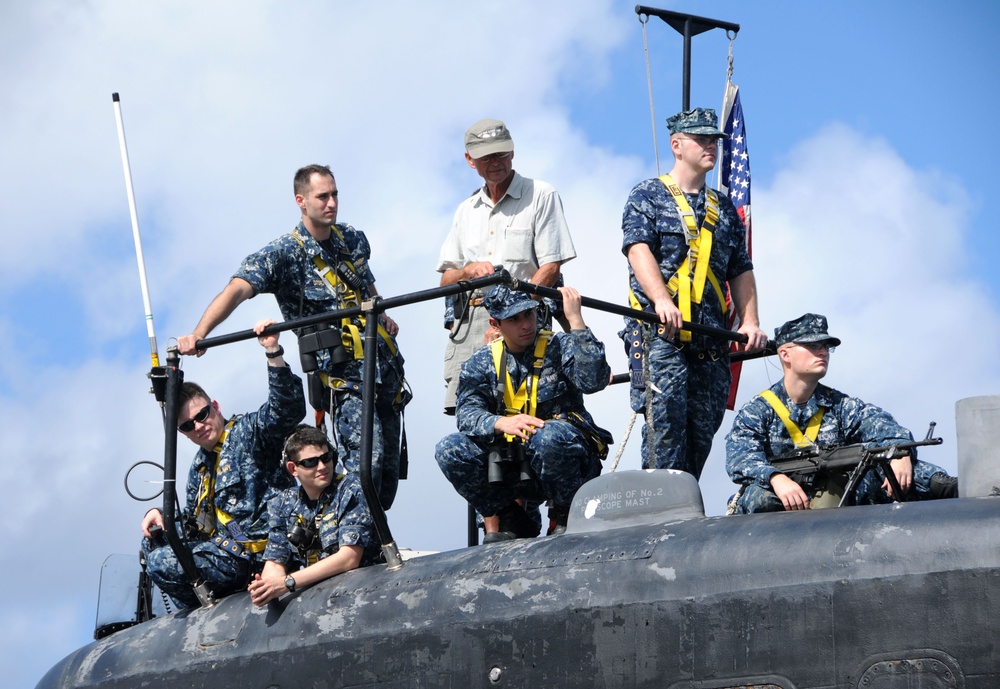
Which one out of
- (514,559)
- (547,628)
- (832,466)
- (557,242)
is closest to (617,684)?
(547,628)

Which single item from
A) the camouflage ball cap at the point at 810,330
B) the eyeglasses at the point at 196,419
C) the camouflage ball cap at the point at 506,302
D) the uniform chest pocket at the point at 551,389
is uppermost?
the camouflage ball cap at the point at 506,302

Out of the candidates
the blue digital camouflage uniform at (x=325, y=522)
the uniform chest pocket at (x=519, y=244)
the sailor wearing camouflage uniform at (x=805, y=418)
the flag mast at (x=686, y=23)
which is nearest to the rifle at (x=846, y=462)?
the sailor wearing camouflage uniform at (x=805, y=418)

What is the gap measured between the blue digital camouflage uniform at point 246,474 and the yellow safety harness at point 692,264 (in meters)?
2.14

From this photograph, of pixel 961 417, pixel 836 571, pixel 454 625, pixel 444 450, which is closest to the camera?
pixel 836 571

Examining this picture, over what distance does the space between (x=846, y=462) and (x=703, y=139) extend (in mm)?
2662

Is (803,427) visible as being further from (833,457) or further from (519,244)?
(519,244)

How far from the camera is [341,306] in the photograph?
994 cm

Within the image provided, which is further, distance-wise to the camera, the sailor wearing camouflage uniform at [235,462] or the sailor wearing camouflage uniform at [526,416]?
the sailor wearing camouflage uniform at [235,462]

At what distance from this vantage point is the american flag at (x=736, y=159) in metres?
13.2

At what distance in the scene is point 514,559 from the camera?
23.6 feet

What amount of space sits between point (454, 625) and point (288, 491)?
5.82 feet

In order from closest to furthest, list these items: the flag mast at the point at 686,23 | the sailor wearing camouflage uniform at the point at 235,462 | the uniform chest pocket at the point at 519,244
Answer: the sailor wearing camouflage uniform at the point at 235,462
the uniform chest pocket at the point at 519,244
the flag mast at the point at 686,23

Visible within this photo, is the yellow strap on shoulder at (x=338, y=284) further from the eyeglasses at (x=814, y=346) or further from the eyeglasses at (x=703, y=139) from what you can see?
the eyeglasses at (x=814, y=346)

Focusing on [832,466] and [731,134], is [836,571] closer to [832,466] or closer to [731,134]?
[832,466]
